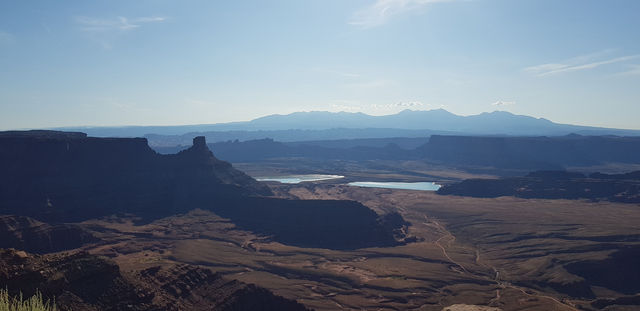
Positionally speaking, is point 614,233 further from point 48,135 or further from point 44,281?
point 48,135

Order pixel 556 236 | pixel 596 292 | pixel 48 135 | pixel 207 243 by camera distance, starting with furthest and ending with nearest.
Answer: pixel 48 135, pixel 556 236, pixel 207 243, pixel 596 292

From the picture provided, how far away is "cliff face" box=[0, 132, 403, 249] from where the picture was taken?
14262cm

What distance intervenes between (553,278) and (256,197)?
95111mm

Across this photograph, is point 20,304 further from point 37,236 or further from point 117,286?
point 37,236

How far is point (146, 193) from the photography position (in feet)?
557

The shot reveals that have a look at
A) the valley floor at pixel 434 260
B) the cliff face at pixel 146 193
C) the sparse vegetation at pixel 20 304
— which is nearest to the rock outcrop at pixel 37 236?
the valley floor at pixel 434 260

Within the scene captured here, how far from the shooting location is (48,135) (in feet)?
603

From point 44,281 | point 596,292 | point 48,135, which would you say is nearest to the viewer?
point 44,281

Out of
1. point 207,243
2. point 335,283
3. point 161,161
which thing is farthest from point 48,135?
point 335,283

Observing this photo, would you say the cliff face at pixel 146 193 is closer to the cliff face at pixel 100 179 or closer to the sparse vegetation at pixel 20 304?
the cliff face at pixel 100 179

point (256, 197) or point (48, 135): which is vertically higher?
point (48, 135)

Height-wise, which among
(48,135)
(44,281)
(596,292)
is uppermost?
(48,135)

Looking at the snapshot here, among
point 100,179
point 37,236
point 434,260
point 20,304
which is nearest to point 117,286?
point 20,304

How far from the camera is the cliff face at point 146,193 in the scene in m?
143
